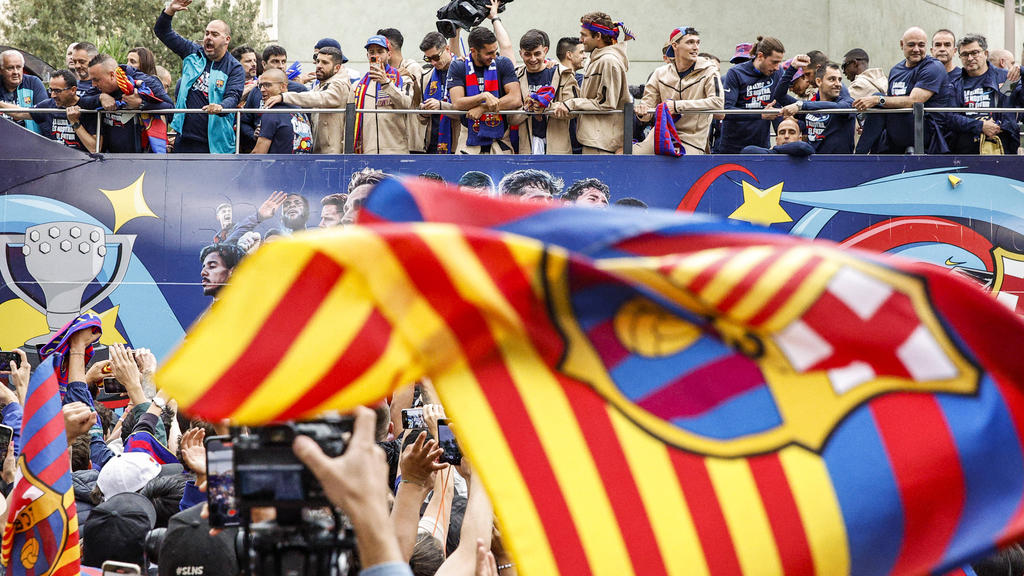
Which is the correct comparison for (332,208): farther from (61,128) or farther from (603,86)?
(61,128)

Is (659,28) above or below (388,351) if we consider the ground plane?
above

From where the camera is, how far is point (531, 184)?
1182cm

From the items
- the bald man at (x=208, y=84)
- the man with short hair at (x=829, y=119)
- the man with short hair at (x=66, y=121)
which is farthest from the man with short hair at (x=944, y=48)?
the man with short hair at (x=66, y=121)

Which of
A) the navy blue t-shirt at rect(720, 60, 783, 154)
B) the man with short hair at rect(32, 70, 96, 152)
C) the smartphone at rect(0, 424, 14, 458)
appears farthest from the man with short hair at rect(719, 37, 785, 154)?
the smartphone at rect(0, 424, 14, 458)

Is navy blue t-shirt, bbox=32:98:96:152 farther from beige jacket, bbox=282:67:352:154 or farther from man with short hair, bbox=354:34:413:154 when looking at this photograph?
man with short hair, bbox=354:34:413:154

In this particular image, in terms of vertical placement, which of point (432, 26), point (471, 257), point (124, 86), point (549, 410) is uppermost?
point (432, 26)

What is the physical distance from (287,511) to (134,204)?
10.2m

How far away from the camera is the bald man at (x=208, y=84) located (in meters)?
12.0

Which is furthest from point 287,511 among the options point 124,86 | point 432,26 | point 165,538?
point 432,26

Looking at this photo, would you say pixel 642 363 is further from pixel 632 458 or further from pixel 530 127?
pixel 530 127

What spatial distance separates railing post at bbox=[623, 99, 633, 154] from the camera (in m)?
11.7

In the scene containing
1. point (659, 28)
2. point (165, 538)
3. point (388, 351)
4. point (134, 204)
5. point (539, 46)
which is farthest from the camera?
point (659, 28)

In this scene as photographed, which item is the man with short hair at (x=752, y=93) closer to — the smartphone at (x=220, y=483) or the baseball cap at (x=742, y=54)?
the baseball cap at (x=742, y=54)

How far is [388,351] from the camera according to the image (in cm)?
262
